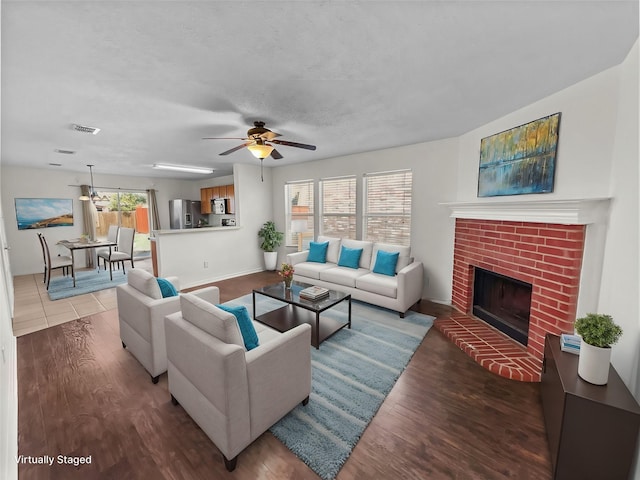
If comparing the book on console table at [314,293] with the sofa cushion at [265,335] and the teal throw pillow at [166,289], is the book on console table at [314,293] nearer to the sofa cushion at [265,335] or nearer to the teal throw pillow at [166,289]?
the sofa cushion at [265,335]

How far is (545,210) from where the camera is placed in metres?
2.35

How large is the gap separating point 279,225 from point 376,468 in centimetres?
520

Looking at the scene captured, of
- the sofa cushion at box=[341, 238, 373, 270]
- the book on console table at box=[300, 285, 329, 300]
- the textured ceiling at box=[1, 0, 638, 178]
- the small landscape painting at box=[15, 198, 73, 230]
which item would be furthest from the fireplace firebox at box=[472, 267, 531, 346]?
the small landscape painting at box=[15, 198, 73, 230]

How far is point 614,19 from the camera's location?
4.69ft

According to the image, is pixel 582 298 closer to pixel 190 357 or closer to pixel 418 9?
pixel 418 9

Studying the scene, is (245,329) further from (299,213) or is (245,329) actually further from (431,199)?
(299,213)

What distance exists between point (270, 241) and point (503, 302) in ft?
14.8

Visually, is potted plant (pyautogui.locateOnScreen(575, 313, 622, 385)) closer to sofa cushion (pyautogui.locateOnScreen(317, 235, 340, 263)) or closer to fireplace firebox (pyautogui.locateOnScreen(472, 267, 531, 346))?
fireplace firebox (pyautogui.locateOnScreen(472, 267, 531, 346))

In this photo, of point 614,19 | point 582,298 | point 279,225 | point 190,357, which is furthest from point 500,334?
point 279,225

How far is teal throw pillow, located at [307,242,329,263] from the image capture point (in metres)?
4.80

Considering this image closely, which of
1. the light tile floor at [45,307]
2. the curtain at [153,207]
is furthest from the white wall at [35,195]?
the light tile floor at [45,307]

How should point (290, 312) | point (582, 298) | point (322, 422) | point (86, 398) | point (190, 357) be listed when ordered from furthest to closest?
point (290, 312)
point (582, 298)
point (86, 398)
point (322, 422)
point (190, 357)

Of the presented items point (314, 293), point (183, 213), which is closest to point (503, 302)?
point (314, 293)

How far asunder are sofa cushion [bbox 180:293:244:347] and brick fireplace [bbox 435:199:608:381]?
7.63 ft
